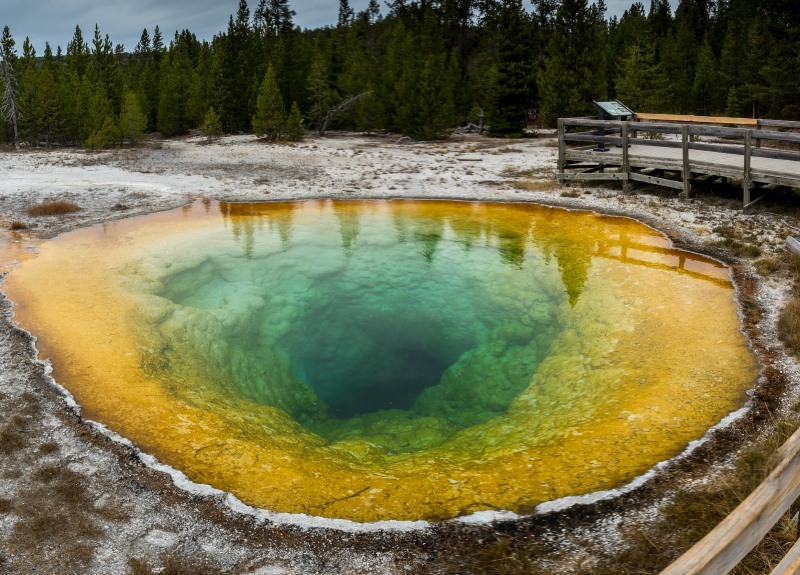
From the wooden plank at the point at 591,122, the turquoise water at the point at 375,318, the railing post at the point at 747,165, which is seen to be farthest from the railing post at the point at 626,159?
the turquoise water at the point at 375,318

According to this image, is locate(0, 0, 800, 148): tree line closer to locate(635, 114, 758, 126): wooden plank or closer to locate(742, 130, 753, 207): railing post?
locate(635, 114, 758, 126): wooden plank

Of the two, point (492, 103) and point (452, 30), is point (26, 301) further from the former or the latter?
point (452, 30)

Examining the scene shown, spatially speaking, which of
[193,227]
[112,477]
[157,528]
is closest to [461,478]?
[157,528]

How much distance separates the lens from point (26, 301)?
33.8ft

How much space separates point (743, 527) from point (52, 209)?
17.2 m

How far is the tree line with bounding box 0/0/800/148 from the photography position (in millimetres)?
30234

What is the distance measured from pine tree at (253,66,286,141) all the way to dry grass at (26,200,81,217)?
620 inches

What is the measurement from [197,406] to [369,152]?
68.0 feet

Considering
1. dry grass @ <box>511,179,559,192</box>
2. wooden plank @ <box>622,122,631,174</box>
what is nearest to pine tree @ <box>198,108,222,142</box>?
dry grass @ <box>511,179,559,192</box>

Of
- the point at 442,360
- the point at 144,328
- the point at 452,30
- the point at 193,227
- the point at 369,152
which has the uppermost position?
the point at 452,30

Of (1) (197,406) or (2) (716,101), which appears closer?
(1) (197,406)

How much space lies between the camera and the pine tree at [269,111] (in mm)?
31047

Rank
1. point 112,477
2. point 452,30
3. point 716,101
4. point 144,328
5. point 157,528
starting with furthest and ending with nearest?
point 452,30
point 716,101
point 144,328
point 112,477
point 157,528

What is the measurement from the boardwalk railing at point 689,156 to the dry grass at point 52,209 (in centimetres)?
1310
